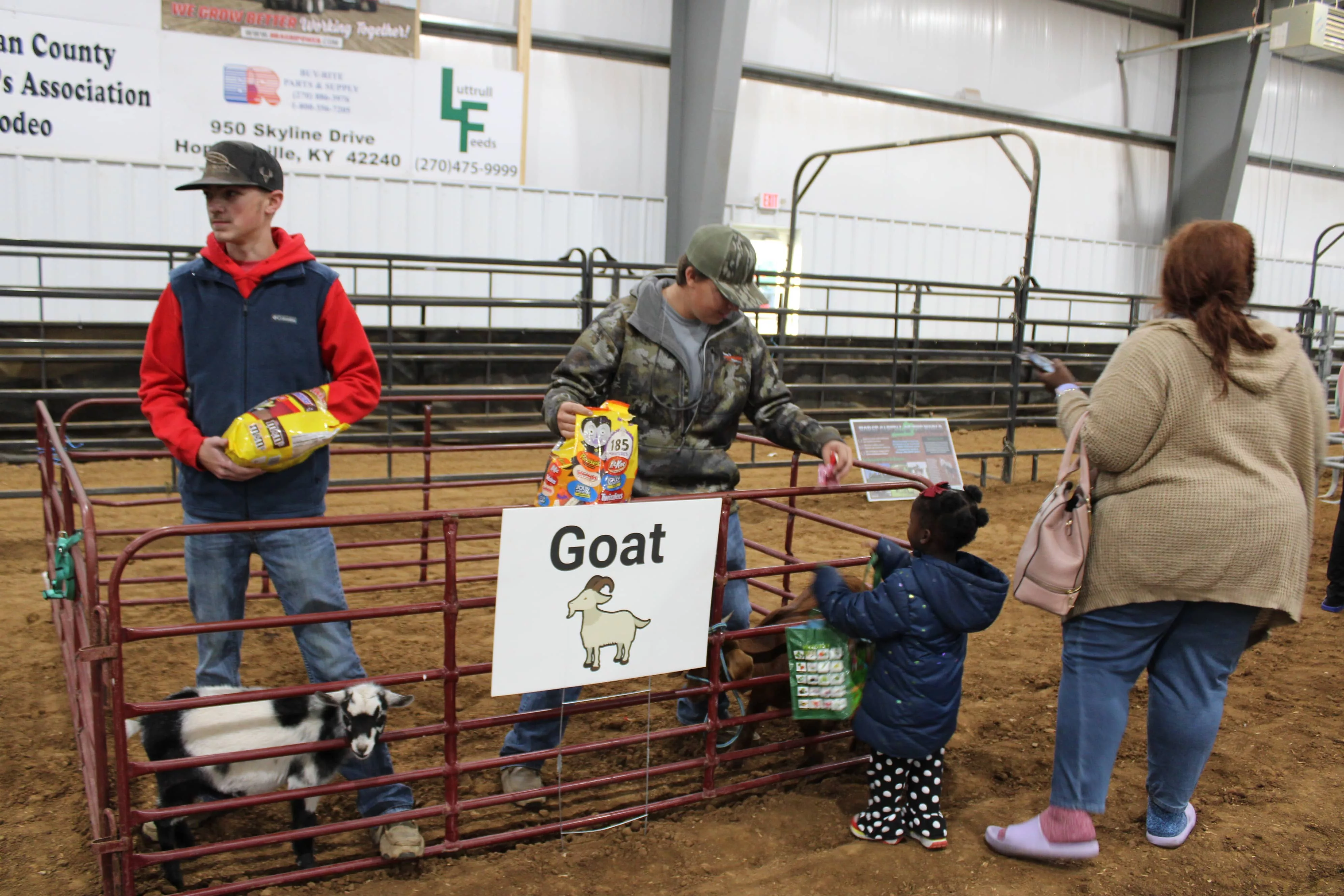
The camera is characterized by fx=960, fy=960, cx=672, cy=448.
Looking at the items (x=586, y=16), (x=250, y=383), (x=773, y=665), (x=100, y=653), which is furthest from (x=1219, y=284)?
(x=586, y=16)

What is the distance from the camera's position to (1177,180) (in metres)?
15.7

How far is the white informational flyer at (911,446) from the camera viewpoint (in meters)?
6.79

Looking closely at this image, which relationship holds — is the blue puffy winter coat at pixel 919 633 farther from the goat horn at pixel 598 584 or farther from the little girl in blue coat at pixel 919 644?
the goat horn at pixel 598 584

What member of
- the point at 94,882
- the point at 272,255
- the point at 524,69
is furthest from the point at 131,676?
the point at 524,69

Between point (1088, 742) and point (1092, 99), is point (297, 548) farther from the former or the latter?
point (1092, 99)

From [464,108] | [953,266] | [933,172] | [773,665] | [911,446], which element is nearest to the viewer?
[773,665]

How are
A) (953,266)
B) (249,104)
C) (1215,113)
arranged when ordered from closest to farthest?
(249,104) → (953,266) → (1215,113)

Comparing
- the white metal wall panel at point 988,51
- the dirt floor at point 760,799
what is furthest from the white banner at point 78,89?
the white metal wall panel at point 988,51

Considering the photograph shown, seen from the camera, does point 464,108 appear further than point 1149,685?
Yes

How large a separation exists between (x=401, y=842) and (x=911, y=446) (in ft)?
17.1

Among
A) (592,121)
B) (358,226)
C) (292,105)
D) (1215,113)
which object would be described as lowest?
(358,226)

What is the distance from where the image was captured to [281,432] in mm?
2352

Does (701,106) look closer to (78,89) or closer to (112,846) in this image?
(78,89)

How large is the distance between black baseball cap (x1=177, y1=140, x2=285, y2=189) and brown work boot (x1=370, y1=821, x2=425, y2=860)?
5.53 feet
